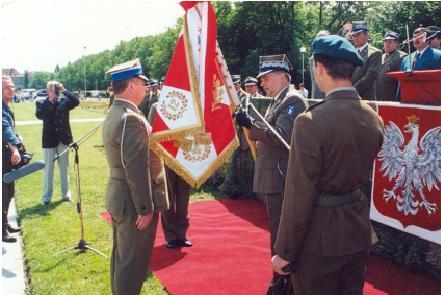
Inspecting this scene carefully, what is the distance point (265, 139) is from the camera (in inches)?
154

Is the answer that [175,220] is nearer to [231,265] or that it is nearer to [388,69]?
[231,265]

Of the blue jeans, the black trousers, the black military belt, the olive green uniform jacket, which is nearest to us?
the olive green uniform jacket

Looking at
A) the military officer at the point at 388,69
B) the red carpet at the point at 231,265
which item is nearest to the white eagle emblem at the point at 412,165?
the red carpet at the point at 231,265

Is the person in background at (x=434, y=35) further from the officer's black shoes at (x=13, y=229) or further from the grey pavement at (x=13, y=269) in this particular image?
the officer's black shoes at (x=13, y=229)

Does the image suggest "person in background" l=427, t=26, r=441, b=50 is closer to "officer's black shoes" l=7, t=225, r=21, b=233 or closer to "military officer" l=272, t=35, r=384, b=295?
Result: "military officer" l=272, t=35, r=384, b=295

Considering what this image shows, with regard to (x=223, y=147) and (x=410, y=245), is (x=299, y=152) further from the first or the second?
(x=410, y=245)

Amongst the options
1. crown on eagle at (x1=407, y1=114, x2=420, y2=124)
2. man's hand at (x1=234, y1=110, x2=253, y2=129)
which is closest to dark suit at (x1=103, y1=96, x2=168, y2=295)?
man's hand at (x1=234, y1=110, x2=253, y2=129)

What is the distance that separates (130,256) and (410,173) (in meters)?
2.97

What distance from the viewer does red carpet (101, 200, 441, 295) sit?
457 centimetres

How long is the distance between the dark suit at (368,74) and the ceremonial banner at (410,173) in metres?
1.73

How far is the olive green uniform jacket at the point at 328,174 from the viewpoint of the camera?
2.37m

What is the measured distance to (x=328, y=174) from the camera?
7.98ft

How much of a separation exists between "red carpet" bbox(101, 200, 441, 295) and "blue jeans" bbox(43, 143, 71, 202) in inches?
117

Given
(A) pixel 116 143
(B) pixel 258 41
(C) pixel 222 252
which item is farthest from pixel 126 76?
(B) pixel 258 41
